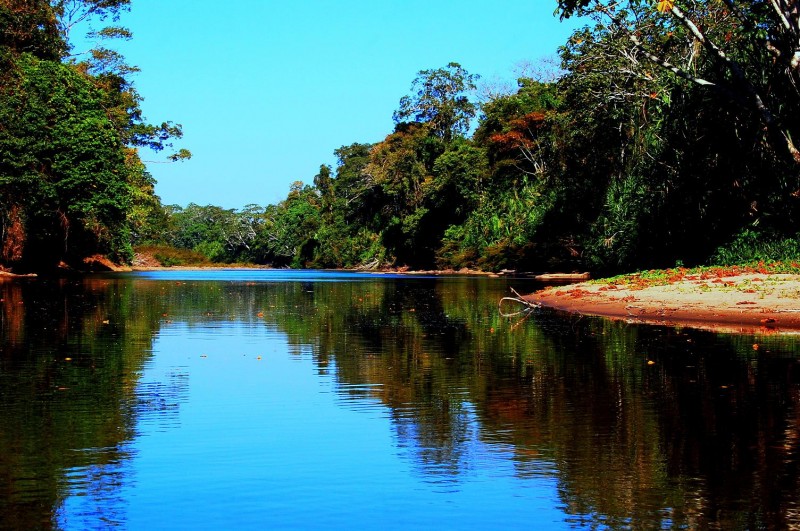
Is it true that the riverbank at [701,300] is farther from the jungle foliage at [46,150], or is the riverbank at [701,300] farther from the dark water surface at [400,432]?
the jungle foliage at [46,150]

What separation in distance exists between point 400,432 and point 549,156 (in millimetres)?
54966

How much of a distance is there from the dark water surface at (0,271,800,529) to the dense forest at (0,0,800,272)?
817cm

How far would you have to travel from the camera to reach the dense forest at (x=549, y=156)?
94.5 feet

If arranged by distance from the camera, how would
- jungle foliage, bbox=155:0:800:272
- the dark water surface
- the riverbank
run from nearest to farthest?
the dark water surface → the riverbank → jungle foliage, bbox=155:0:800:272

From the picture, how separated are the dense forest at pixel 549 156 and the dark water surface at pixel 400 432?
8175 mm

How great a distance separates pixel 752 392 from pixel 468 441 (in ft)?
13.3

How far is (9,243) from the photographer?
48969 millimetres

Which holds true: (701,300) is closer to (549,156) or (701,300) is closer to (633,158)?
A: (633,158)

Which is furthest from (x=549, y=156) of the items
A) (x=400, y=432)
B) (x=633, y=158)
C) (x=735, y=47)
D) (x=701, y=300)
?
(x=400, y=432)

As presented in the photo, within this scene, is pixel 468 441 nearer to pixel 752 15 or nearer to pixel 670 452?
pixel 670 452

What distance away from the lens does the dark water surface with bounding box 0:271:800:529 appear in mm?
5812

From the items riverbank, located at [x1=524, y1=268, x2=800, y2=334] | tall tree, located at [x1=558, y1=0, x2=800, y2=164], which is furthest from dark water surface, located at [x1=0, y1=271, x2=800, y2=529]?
tall tree, located at [x1=558, y1=0, x2=800, y2=164]

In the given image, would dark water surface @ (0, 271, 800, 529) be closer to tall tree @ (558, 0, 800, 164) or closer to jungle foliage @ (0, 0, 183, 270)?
tall tree @ (558, 0, 800, 164)

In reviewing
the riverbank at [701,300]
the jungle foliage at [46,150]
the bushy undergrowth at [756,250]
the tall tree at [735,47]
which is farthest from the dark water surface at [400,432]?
the jungle foliage at [46,150]
